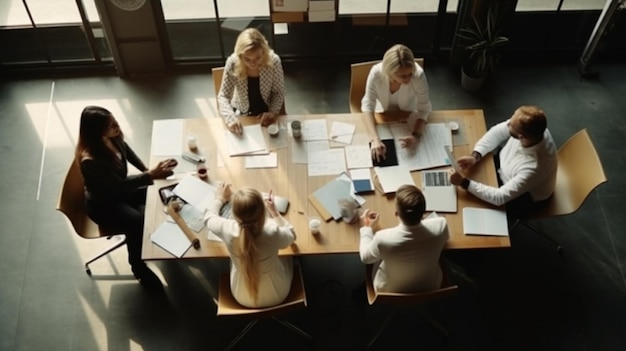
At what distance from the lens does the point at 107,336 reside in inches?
156

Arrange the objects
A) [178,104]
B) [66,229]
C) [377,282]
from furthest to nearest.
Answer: [178,104], [66,229], [377,282]

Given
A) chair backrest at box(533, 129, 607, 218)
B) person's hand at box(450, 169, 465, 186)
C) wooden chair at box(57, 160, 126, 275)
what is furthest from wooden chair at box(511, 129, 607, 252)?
wooden chair at box(57, 160, 126, 275)

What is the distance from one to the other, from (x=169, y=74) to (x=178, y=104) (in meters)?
0.46

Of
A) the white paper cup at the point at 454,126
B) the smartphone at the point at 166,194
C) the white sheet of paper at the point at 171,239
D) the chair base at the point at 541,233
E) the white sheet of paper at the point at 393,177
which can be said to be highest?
the white paper cup at the point at 454,126

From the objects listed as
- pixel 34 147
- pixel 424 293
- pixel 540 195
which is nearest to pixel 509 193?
pixel 540 195

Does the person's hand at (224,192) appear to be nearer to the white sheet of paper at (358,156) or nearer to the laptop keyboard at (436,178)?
the white sheet of paper at (358,156)

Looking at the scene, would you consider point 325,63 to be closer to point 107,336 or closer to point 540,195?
point 540,195

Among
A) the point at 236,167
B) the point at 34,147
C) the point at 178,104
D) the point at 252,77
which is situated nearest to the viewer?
the point at 236,167

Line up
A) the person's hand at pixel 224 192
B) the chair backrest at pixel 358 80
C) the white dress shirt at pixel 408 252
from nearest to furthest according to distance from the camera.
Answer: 1. the white dress shirt at pixel 408 252
2. the person's hand at pixel 224 192
3. the chair backrest at pixel 358 80

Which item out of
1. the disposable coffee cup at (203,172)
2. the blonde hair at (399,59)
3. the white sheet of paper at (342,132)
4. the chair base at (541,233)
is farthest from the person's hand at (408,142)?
the disposable coffee cup at (203,172)

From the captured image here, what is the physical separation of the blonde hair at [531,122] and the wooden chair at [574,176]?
57 centimetres

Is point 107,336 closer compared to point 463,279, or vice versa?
point 107,336

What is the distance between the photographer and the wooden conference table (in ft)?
11.1

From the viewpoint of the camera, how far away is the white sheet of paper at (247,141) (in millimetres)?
3840
